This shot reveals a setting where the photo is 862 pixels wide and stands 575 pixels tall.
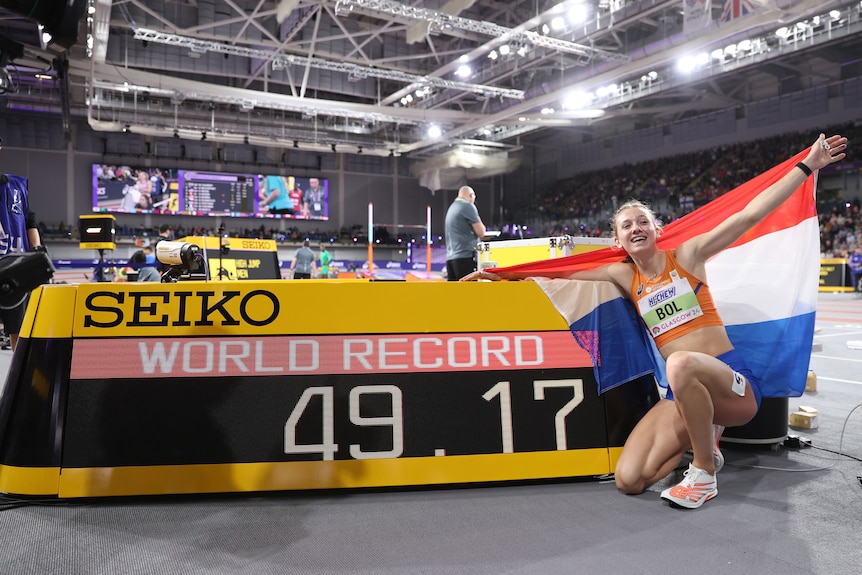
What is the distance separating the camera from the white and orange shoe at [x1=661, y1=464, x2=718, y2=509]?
2227 millimetres

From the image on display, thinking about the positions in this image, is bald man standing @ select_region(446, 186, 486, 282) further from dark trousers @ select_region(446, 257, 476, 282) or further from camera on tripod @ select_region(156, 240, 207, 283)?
camera on tripod @ select_region(156, 240, 207, 283)

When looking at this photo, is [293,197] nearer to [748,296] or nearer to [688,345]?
[748,296]

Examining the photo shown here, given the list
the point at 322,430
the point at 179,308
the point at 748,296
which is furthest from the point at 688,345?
the point at 179,308

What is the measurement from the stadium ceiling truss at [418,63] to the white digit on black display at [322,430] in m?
9.02

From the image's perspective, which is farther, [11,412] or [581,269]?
[581,269]

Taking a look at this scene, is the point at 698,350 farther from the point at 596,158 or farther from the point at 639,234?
the point at 596,158

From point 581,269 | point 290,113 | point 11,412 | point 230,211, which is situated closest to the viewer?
point 11,412

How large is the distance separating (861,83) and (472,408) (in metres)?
22.9

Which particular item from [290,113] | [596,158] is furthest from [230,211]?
[596,158]

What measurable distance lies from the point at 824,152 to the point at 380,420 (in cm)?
238

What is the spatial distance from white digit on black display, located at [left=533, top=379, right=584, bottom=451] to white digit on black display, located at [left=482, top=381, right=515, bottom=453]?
135 mm

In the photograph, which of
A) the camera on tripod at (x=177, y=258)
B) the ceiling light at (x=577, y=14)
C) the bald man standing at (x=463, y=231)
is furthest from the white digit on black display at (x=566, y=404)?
the ceiling light at (x=577, y=14)

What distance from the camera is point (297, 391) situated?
8.00ft

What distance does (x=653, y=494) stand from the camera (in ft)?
7.83
